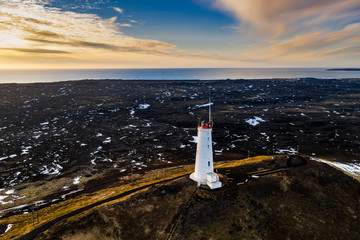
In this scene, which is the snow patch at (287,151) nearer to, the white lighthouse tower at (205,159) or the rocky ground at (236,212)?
the rocky ground at (236,212)

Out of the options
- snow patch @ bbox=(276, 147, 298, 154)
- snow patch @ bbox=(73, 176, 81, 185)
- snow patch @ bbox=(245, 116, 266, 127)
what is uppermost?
snow patch @ bbox=(245, 116, 266, 127)

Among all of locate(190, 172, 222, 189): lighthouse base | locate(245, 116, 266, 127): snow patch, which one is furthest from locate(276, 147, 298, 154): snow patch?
locate(190, 172, 222, 189): lighthouse base

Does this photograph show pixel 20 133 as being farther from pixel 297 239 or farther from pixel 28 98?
pixel 297 239

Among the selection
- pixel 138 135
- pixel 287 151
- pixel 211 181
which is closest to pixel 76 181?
pixel 211 181

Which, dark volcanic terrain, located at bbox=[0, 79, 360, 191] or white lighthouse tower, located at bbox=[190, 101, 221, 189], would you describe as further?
dark volcanic terrain, located at bbox=[0, 79, 360, 191]

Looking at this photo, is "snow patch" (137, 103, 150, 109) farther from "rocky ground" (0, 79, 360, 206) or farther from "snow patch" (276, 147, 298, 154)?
"snow patch" (276, 147, 298, 154)
